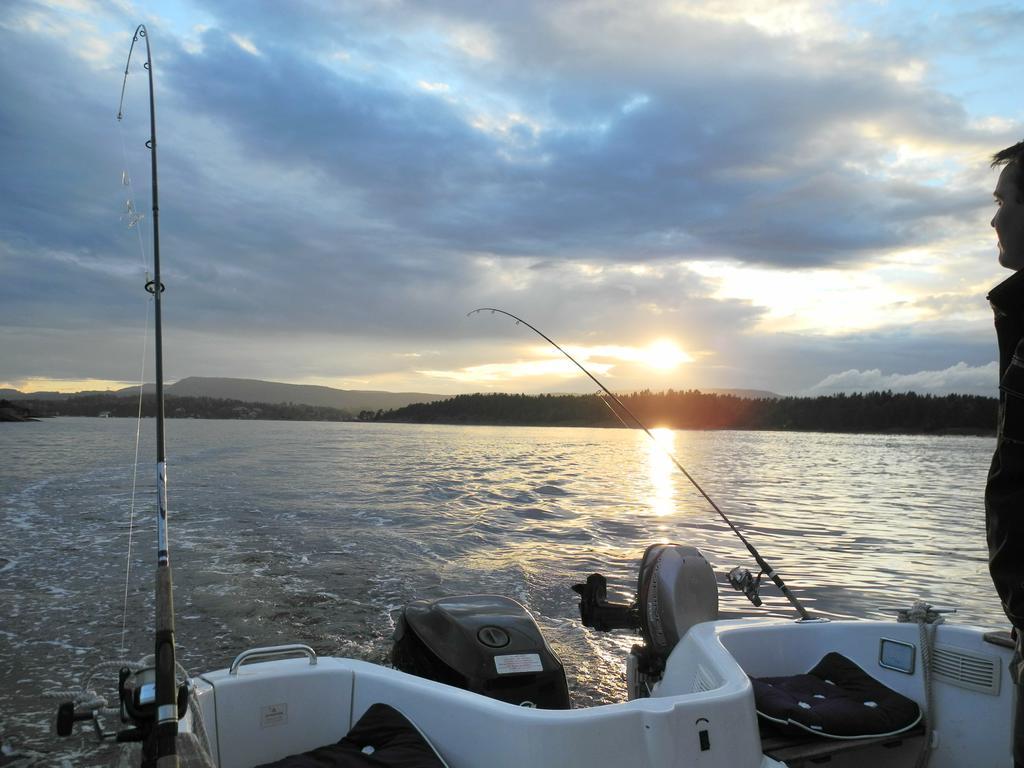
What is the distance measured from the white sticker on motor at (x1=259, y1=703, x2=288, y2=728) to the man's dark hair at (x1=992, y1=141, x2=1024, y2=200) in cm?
253

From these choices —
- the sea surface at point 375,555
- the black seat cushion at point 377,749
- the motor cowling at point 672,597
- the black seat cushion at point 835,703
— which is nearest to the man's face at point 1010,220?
the black seat cushion at point 835,703

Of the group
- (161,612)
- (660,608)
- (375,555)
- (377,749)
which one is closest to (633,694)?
(660,608)

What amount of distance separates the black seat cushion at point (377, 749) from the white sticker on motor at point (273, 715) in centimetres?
12

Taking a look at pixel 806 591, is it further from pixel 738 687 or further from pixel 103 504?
pixel 103 504

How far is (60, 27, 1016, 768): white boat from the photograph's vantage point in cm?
192

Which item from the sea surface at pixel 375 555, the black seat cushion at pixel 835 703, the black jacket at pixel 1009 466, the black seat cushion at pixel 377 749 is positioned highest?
A: the black jacket at pixel 1009 466

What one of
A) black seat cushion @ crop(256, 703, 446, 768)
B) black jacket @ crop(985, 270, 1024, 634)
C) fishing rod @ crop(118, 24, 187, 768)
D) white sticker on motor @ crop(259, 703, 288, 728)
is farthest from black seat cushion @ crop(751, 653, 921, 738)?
fishing rod @ crop(118, 24, 187, 768)

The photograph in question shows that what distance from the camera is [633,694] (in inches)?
127

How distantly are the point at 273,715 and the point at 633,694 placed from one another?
1663mm

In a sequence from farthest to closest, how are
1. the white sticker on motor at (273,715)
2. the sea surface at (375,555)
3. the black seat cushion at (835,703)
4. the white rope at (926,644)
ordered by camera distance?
1. the sea surface at (375,555)
2. the white rope at (926,644)
3. the black seat cushion at (835,703)
4. the white sticker on motor at (273,715)

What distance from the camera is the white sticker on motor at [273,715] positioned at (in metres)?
2.27

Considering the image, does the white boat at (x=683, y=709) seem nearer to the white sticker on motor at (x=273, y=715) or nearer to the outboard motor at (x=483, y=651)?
the white sticker on motor at (x=273, y=715)

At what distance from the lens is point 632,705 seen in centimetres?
200

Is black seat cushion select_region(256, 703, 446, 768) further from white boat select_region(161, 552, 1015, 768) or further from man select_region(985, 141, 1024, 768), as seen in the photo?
man select_region(985, 141, 1024, 768)
